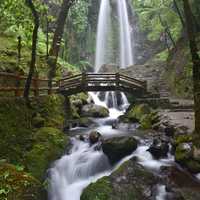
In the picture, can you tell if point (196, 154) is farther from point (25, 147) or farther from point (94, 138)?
point (25, 147)

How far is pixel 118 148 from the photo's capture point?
10078 mm

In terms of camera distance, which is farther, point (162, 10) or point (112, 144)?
point (162, 10)

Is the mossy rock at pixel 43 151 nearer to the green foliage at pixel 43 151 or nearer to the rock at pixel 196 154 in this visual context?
the green foliage at pixel 43 151

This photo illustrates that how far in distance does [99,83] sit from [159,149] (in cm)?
935

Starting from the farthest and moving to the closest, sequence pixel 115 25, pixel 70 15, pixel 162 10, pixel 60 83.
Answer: pixel 115 25
pixel 70 15
pixel 162 10
pixel 60 83

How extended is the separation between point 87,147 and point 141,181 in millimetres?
3972

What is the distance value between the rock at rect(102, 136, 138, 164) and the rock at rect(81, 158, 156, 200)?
1483mm

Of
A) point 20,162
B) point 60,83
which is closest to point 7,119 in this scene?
point 20,162

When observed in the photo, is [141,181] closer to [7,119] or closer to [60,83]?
[7,119]

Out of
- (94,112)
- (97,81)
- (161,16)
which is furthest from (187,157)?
(161,16)

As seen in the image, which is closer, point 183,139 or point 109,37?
point 183,139

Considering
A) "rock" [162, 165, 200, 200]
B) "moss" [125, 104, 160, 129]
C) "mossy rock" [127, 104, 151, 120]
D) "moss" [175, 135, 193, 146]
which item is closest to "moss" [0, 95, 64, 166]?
"rock" [162, 165, 200, 200]

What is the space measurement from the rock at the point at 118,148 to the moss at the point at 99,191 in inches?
92.0

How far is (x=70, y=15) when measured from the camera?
2902 centimetres
